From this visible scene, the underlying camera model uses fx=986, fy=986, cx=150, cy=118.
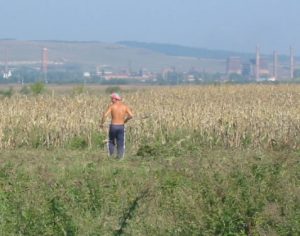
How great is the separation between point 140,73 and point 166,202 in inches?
4234

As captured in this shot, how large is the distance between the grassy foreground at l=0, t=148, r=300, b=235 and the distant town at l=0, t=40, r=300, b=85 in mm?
77568

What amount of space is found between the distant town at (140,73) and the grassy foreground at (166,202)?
7757 cm

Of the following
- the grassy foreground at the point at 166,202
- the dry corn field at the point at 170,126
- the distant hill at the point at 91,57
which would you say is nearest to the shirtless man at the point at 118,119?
the dry corn field at the point at 170,126

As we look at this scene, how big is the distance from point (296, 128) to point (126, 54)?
17120cm

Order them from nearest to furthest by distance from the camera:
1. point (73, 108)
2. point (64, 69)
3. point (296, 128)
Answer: point (296, 128)
point (73, 108)
point (64, 69)

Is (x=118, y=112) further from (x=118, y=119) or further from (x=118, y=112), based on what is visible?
(x=118, y=119)

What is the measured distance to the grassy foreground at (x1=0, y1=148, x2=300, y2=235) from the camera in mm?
11375

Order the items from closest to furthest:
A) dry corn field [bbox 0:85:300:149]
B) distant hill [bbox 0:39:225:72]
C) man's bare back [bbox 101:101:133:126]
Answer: man's bare back [bbox 101:101:133:126]
dry corn field [bbox 0:85:300:149]
distant hill [bbox 0:39:225:72]

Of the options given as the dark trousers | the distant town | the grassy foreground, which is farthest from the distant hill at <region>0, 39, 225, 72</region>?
the grassy foreground

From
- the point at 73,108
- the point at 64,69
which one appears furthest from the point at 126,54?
the point at 73,108

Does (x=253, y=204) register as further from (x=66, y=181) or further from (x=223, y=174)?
(x=66, y=181)

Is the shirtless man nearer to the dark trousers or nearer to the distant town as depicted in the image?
the dark trousers

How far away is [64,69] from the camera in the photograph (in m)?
144

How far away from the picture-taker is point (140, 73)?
4717 inches
